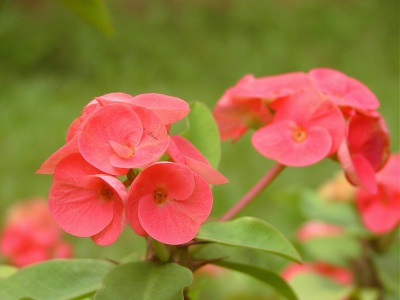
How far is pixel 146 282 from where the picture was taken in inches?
23.3

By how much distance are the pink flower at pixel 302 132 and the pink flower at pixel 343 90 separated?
18mm

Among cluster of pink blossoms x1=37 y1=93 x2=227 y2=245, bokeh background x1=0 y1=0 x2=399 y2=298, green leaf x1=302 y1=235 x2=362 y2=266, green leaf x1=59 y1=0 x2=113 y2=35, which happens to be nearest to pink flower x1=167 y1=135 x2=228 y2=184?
cluster of pink blossoms x1=37 y1=93 x2=227 y2=245

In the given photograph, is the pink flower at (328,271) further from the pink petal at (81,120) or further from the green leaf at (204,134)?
the pink petal at (81,120)

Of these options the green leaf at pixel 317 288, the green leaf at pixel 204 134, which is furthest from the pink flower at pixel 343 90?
the green leaf at pixel 317 288

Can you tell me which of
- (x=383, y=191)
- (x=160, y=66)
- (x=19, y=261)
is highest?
(x=383, y=191)

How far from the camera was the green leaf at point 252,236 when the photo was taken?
2.02 ft

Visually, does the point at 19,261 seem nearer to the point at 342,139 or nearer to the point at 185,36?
the point at 342,139

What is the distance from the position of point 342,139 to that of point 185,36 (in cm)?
431

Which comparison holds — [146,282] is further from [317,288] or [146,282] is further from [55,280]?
[317,288]

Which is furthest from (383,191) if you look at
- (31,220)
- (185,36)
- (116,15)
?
(116,15)

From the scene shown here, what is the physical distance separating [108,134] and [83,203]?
5 centimetres

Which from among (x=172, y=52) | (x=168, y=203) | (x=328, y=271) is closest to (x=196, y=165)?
(x=168, y=203)

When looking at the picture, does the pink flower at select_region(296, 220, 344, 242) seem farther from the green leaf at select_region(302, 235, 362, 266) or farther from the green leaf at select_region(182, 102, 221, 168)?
the green leaf at select_region(182, 102, 221, 168)

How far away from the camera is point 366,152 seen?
2.34ft
